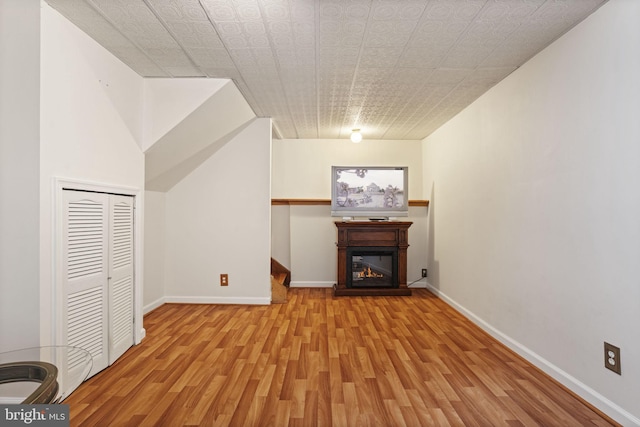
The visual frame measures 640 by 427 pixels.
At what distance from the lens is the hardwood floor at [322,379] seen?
1.91 meters

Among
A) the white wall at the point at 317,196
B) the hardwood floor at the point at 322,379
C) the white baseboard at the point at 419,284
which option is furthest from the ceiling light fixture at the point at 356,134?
the hardwood floor at the point at 322,379

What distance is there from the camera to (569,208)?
221cm

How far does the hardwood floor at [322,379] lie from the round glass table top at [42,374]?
0.72m

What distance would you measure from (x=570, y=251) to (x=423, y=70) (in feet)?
5.55

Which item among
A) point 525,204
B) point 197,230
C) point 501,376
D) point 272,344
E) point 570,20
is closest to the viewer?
point 570,20

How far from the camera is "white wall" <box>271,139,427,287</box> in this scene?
532cm

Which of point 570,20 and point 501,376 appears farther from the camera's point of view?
point 501,376

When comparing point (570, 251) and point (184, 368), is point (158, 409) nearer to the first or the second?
point (184, 368)

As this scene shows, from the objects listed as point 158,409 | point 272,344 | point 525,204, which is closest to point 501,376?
point 525,204

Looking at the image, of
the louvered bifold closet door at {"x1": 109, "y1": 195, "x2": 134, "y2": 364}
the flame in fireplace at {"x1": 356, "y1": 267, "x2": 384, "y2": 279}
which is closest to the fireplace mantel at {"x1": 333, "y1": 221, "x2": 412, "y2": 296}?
the flame in fireplace at {"x1": 356, "y1": 267, "x2": 384, "y2": 279}

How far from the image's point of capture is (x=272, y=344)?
2973 millimetres

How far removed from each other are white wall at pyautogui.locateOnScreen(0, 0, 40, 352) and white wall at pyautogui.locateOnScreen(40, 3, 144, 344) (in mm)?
35

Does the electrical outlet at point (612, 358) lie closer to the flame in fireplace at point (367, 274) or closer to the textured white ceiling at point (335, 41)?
the textured white ceiling at point (335, 41)

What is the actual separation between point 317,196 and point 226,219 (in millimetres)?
1637
